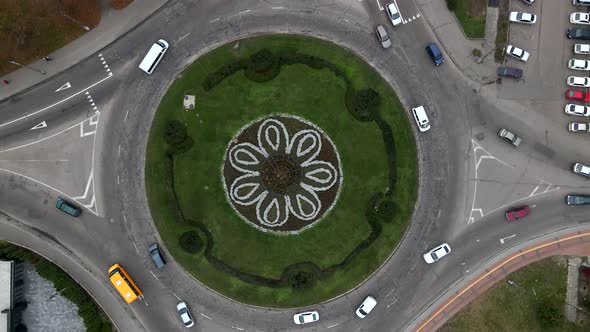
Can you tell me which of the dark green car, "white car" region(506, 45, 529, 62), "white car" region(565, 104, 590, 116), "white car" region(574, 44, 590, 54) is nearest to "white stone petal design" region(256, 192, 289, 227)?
the dark green car

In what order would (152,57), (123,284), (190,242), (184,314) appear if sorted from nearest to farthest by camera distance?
(123,284) → (190,242) → (184,314) → (152,57)

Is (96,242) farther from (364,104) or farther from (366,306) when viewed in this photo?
(364,104)

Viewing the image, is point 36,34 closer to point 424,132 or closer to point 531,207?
point 424,132

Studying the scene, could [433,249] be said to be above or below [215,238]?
below

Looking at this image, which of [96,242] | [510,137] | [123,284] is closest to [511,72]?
[510,137]

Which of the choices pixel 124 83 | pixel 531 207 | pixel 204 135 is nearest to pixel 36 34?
pixel 124 83

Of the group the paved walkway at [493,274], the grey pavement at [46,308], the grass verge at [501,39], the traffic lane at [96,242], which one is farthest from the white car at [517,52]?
the grey pavement at [46,308]
